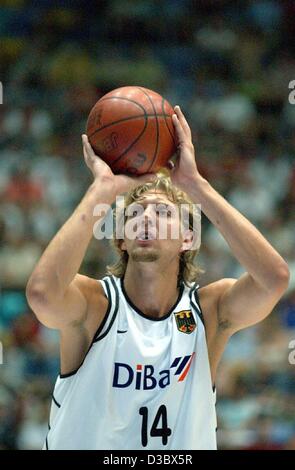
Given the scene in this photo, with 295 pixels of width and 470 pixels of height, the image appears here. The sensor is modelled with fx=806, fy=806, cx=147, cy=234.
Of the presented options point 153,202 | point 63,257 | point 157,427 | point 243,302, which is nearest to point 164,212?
point 153,202

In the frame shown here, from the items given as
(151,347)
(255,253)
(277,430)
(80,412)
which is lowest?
(277,430)

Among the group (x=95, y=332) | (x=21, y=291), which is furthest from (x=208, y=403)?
(x=21, y=291)

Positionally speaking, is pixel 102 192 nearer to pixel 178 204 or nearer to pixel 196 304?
pixel 178 204

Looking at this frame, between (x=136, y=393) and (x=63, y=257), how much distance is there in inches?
36.5

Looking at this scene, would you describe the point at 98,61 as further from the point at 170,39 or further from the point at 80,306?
the point at 80,306

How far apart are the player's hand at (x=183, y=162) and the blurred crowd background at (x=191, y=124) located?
358 centimetres

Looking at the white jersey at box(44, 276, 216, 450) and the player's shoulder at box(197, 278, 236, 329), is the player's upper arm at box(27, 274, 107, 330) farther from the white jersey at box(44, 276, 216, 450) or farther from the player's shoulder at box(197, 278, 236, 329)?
the player's shoulder at box(197, 278, 236, 329)

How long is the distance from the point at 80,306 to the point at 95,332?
0.24 m

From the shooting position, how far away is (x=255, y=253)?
404 centimetres

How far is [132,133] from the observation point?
4.22m

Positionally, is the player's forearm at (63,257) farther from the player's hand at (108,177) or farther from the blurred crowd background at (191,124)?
the blurred crowd background at (191,124)

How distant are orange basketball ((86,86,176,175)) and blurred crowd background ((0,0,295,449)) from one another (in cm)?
366

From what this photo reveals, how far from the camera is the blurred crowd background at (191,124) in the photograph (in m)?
7.49

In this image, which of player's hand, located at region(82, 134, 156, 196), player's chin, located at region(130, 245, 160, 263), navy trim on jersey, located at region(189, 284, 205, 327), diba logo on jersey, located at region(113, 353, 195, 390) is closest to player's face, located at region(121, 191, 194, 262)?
player's chin, located at region(130, 245, 160, 263)
